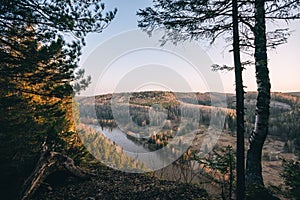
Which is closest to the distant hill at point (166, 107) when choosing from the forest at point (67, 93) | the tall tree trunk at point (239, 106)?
the forest at point (67, 93)

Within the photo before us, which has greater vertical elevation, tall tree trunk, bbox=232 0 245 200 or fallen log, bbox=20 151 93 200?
tall tree trunk, bbox=232 0 245 200

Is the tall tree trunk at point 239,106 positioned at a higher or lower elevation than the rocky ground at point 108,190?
higher

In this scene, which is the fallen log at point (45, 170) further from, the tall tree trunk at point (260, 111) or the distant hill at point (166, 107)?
the distant hill at point (166, 107)

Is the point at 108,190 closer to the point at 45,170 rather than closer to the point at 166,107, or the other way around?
the point at 45,170

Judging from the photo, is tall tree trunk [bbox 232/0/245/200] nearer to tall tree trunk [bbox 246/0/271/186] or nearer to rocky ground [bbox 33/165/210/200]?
tall tree trunk [bbox 246/0/271/186]

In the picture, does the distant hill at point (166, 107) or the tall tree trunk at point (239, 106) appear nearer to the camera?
the tall tree trunk at point (239, 106)

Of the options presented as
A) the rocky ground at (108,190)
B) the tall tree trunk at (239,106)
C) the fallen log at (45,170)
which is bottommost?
the rocky ground at (108,190)

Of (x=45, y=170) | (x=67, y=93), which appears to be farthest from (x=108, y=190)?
(x=67, y=93)

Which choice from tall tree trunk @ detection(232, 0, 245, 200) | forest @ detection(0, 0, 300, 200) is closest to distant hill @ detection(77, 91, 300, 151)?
forest @ detection(0, 0, 300, 200)

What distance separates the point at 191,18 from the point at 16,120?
6.02m

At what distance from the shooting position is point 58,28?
4.82 metres

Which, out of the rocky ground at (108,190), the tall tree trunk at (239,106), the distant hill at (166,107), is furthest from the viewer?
the distant hill at (166,107)

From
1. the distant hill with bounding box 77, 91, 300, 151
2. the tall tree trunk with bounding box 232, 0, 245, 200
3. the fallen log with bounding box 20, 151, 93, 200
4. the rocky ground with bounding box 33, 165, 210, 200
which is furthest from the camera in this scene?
the distant hill with bounding box 77, 91, 300, 151

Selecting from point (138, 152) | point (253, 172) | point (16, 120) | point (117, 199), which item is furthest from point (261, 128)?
point (138, 152)
